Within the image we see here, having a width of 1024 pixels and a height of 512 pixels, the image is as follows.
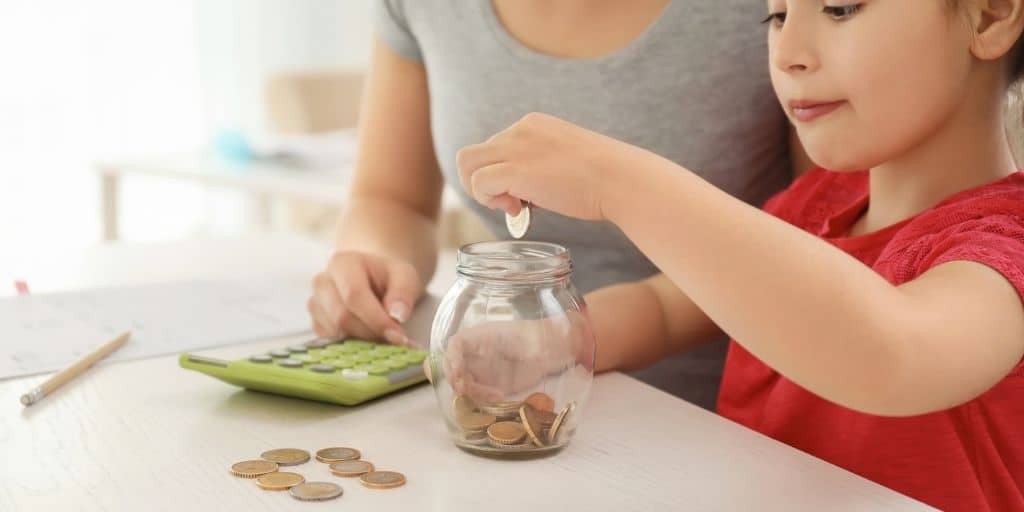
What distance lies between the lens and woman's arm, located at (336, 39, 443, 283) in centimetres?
128

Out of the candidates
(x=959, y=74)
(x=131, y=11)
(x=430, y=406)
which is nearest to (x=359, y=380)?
(x=430, y=406)

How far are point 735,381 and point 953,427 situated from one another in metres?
0.21

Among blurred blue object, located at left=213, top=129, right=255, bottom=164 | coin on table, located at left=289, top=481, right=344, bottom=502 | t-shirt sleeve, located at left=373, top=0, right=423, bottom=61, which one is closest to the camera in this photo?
coin on table, located at left=289, top=481, right=344, bottom=502

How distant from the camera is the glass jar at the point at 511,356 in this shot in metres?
0.73

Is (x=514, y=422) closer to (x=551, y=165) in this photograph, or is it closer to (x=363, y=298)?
(x=551, y=165)

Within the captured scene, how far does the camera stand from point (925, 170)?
89 centimetres

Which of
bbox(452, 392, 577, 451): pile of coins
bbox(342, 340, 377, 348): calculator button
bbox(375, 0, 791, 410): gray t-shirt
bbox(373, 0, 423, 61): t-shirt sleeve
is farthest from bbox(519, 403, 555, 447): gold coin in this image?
bbox(373, 0, 423, 61): t-shirt sleeve

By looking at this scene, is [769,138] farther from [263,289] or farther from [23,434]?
[23,434]

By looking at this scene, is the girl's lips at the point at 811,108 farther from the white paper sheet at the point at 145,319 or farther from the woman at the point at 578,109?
the white paper sheet at the point at 145,319

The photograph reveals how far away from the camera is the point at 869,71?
806 mm

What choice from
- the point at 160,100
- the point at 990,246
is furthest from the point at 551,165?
the point at 160,100

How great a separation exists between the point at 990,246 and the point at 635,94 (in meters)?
0.46

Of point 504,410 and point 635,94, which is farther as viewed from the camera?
point 635,94

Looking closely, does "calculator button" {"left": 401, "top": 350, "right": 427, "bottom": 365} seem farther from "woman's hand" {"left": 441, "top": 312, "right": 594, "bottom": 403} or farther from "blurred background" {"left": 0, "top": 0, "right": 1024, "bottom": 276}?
"blurred background" {"left": 0, "top": 0, "right": 1024, "bottom": 276}
